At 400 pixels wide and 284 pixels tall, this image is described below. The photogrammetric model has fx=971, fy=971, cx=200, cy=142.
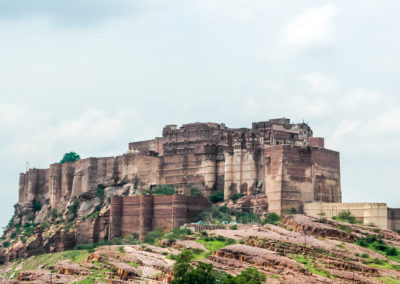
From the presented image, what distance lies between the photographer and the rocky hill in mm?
87812

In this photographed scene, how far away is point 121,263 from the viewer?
9200 cm

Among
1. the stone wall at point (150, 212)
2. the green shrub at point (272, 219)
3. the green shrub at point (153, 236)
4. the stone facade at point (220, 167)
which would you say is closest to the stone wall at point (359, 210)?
the stone facade at point (220, 167)

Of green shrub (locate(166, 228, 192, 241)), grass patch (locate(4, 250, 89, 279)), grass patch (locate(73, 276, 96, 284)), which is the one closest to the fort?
green shrub (locate(166, 228, 192, 241))

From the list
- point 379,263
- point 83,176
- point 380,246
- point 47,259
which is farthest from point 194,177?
point 379,263

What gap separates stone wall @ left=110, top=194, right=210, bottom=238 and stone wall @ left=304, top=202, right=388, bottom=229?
12.3 m

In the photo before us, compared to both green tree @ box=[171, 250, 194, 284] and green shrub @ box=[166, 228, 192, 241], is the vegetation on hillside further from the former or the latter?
green shrub @ box=[166, 228, 192, 241]

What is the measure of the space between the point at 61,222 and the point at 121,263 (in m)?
32.9

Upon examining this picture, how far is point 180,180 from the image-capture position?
389ft

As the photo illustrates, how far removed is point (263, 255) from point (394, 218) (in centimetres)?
2328

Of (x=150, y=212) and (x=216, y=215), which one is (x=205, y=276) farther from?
(x=150, y=212)

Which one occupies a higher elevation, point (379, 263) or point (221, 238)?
point (221, 238)

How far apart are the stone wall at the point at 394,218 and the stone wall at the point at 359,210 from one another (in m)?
0.84

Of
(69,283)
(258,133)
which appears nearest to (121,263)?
(69,283)

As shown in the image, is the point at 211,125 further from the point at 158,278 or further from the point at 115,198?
the point at 158,278
